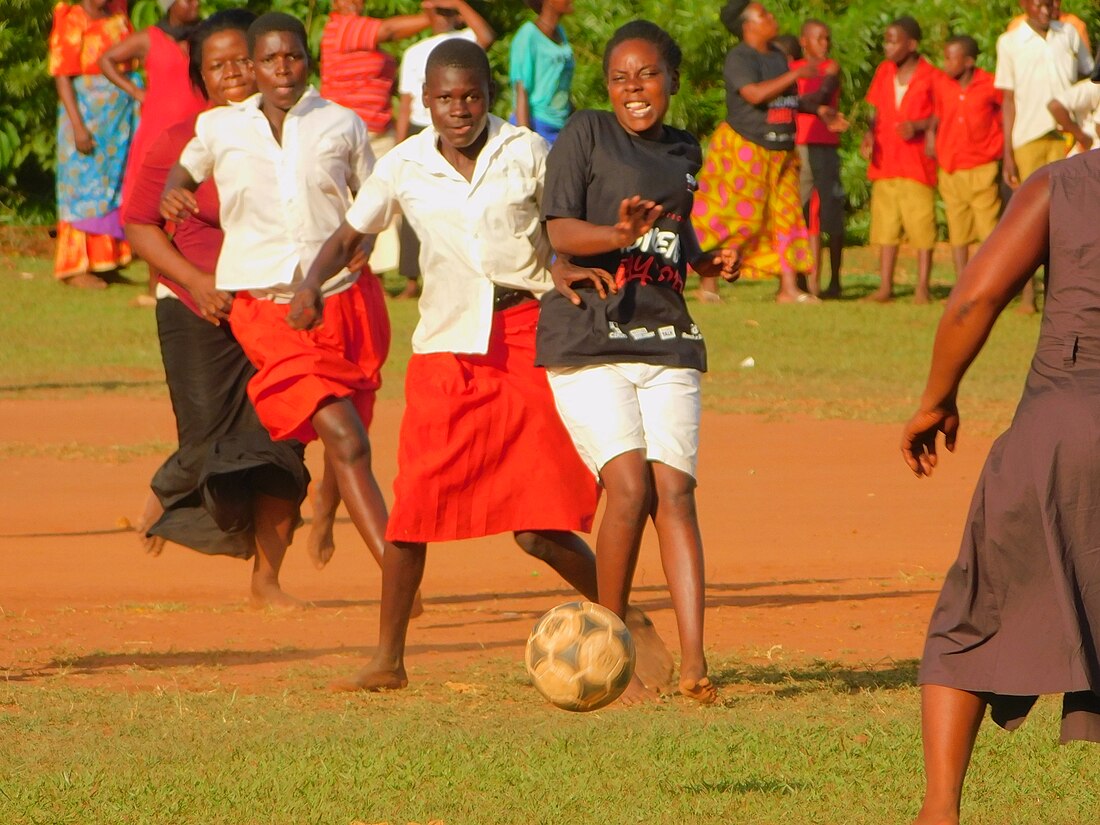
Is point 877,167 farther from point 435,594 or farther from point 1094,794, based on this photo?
point 1094,794

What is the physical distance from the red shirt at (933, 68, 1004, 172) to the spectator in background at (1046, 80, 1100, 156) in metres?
1.47

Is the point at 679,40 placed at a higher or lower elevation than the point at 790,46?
lower

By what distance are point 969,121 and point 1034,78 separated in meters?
1.21

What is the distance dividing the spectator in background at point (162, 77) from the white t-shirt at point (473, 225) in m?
1.67

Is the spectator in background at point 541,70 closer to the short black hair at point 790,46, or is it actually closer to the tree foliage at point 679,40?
the short black hair at point 790,46

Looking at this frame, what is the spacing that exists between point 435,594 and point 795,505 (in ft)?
7.79

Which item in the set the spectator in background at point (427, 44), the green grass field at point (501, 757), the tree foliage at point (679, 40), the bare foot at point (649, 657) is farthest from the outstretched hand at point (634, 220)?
the tree foliage at point (679, 40)

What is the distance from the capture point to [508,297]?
19.2ft

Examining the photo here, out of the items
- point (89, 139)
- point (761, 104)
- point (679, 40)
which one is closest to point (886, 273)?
point (761, 104)

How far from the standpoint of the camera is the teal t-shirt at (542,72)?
14945 mm

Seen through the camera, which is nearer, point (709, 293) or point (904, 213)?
point (904, 213)

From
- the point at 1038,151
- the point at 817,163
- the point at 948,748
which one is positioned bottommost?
the point at 817,163

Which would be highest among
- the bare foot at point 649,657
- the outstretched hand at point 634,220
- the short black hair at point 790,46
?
the outstretched hand at point 634,220

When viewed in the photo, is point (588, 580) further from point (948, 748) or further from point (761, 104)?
point (761, 104)
